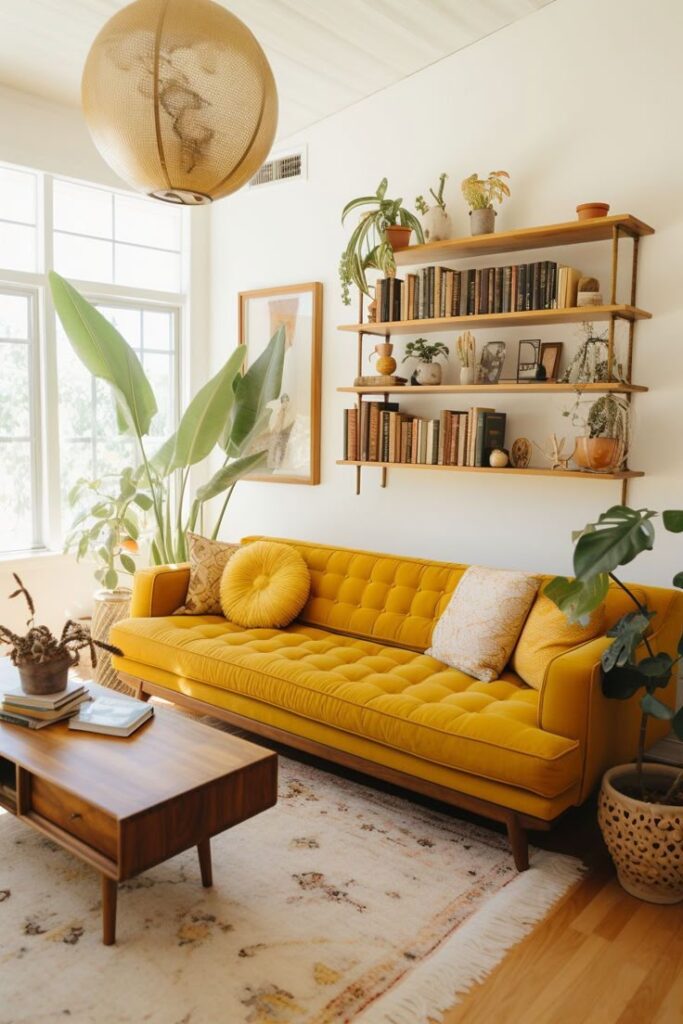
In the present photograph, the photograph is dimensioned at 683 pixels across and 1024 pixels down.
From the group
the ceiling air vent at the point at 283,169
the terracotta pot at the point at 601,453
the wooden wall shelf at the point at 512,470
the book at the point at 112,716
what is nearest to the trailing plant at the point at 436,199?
the ceiling air vent at the point at 283,169

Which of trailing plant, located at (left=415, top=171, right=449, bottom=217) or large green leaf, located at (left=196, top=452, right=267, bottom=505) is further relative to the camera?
large green leaf, located at (left=196, top=452, right=267, bottom=505)

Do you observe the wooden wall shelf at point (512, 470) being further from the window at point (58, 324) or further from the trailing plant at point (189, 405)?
the window at point (58, 324)

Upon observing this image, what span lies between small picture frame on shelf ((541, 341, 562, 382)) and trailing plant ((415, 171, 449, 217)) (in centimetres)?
85

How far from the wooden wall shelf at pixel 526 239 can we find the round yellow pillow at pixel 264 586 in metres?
1.55

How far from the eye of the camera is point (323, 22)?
3.54 metres

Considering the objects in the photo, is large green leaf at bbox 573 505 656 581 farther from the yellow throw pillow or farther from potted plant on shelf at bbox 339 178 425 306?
potted plant on shelf at bbox 339 178 425 306

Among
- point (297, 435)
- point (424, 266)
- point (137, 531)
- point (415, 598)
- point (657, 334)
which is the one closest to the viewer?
point (657, 334)

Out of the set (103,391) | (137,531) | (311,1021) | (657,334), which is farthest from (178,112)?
(103,391)

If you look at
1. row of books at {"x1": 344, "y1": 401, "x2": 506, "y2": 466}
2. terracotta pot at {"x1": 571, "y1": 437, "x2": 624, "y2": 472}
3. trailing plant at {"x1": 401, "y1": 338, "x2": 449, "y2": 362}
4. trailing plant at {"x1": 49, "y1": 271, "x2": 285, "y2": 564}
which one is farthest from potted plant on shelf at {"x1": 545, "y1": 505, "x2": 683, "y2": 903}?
trailing plant at {"x1": 49, "y1": 271, "x2": 285, "y2": 564}

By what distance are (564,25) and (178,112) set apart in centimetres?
246

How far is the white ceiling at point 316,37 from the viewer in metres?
3.46

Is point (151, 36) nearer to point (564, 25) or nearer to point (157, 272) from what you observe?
point (564, 25)

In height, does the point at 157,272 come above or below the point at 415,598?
above

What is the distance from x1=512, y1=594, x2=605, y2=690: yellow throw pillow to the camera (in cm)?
293
